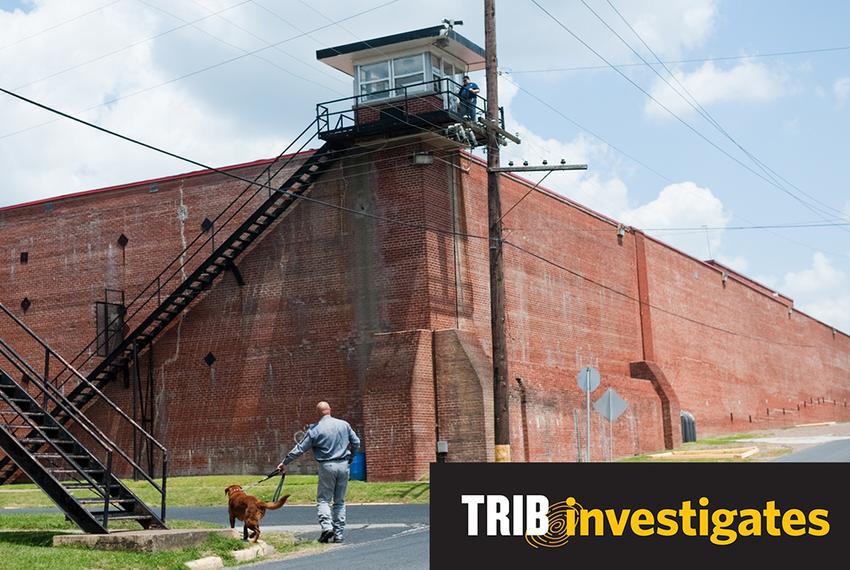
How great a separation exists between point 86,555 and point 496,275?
14494 millimetres

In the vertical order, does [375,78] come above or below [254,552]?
above

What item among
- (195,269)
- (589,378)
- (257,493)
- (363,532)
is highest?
(195,269)

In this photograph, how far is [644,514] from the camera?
7078 mm

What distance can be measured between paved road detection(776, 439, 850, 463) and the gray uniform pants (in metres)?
16.9

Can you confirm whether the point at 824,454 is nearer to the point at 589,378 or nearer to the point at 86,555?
the point at 589,378

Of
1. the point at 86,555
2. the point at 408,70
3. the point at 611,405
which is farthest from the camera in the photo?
the point at 408,70

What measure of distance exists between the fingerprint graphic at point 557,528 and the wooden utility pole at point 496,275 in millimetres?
17529

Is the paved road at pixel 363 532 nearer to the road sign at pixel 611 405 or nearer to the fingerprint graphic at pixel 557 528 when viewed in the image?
the road sign at pixel 611 405

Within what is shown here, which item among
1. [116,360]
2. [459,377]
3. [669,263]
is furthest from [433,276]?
[669,263]

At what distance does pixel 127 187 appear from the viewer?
1372 inches

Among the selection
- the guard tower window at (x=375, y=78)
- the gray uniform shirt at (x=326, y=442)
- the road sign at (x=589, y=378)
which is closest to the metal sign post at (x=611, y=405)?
the road sign at (x=589, y=378)

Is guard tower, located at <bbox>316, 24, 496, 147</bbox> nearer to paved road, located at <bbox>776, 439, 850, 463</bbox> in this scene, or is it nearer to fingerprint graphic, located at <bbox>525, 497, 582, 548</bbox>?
paved road, located at <bbox>776, 439, 850, 463</bbox>

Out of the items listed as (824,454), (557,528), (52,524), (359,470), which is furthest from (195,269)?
(557,528)

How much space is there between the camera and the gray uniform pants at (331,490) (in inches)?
563
